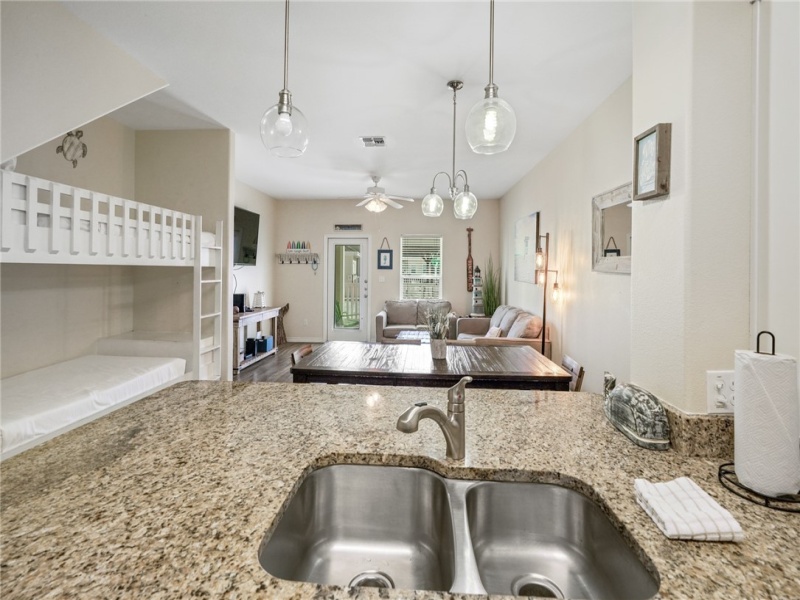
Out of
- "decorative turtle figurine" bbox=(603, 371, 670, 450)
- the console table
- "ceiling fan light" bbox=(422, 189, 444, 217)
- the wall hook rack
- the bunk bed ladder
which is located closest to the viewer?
"decorative turtle figurine" bbox=(603, 371, 670, 450)

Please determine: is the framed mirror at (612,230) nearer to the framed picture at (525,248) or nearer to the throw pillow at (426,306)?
the framed picture at (525,248)

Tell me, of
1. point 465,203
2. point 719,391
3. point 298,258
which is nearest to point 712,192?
point 719,391

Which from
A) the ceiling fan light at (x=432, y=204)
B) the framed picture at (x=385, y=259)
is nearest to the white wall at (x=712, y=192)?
the ceiling fan light at (x=432, y=204)

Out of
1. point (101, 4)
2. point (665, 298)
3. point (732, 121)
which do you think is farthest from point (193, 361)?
point (732, 121)

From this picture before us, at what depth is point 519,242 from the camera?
5438 millimetres

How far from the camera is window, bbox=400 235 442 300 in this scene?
23.3ft

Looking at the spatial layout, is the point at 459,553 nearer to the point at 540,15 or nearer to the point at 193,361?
the point at 540,15

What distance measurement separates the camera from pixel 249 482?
2.69ft

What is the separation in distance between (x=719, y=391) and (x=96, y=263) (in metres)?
3.11

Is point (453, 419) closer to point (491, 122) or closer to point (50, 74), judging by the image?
point (491, 122)

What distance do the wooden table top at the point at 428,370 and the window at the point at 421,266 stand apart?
14.2 feet

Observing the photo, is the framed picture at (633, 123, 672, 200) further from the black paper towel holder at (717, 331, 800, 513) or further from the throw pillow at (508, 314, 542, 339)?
the throw pillow at (508, 314, 542, 339)

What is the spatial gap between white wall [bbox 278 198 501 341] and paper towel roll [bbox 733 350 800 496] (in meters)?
6.30

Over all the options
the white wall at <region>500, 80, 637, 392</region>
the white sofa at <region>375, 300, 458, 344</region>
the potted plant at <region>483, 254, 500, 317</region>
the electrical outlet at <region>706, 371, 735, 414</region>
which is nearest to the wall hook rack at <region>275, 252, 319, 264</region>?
the white sofa at <region>375, 300, 458, 344</region>
